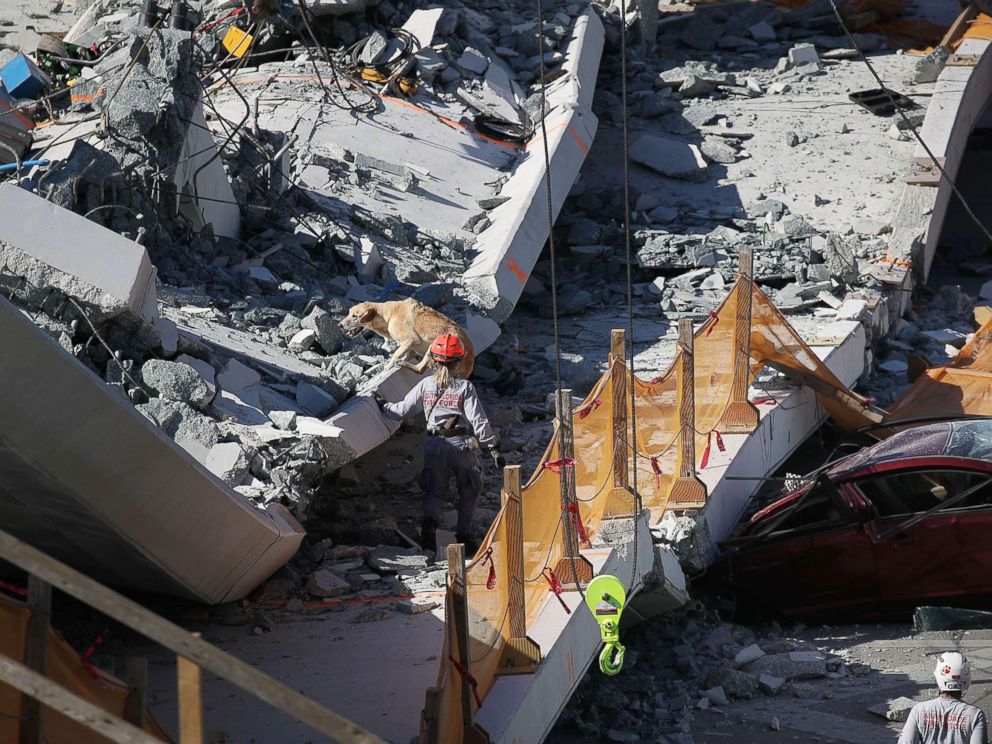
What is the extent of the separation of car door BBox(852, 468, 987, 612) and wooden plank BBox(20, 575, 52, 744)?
6.78 m

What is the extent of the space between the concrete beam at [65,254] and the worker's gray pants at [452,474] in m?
2.40

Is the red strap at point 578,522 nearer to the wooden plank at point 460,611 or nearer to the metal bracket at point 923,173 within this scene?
the wooden plank at point 460,611

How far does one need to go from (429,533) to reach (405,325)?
2.06 meters

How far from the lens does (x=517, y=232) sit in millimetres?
14750

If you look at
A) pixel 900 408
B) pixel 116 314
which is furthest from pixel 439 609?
pixel 900 408

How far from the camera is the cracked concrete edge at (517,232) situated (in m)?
10.4

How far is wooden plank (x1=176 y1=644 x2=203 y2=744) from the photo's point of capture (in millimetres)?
4379

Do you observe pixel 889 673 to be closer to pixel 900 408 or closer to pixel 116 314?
pixel 900 408

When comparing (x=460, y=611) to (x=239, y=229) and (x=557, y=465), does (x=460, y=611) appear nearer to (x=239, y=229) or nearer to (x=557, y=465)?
(x=557, y=465)

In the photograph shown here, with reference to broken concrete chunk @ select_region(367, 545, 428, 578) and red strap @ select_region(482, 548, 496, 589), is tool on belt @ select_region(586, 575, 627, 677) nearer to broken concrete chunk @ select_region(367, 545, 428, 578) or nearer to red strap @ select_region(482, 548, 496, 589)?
red strap @ select_region(482, 548, 496, 589)

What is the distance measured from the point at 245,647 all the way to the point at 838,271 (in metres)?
9.61

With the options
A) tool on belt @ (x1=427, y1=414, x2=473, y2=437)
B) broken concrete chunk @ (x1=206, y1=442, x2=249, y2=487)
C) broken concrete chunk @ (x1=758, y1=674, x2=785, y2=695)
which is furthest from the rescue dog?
broken concrete chunk @ (x1=758, y1=674, x2=785, y2=695)

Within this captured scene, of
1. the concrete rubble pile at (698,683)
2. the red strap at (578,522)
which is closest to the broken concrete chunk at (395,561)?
the red strap at (578,522)

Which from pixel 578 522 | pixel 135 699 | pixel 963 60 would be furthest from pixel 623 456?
pixel 963 60
